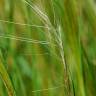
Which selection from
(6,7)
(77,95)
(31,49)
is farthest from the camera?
(6,7)

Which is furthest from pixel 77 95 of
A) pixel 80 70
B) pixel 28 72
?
pixel 28 72

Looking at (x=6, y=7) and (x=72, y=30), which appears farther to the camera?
(x=6, y=7)

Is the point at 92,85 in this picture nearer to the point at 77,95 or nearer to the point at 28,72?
the point at 77,95

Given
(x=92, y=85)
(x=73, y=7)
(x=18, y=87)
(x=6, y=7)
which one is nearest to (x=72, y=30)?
(x=73, y=7)

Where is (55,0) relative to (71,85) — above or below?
above

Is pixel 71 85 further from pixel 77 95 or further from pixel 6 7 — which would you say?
pixel 6 7

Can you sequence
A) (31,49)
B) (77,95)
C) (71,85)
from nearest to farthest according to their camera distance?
(71,85), (77,95), (31,49)
